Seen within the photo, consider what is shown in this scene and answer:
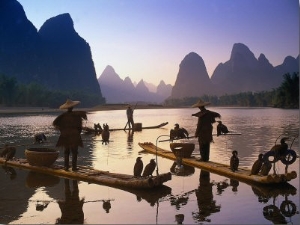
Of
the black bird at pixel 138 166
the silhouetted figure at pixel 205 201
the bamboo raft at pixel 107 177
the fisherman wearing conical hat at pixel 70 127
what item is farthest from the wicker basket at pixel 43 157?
the silhouetted figure at pixel 205 201

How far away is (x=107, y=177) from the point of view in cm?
1000

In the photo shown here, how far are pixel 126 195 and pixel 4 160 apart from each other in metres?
6.31

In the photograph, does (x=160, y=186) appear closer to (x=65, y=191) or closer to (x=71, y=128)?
(x=65, y=191)

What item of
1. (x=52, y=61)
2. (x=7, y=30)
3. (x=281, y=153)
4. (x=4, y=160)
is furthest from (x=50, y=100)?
(x=281, y=153)

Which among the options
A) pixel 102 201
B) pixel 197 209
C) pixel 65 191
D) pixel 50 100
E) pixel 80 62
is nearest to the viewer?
pixel 197 209

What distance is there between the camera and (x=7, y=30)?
13512cm

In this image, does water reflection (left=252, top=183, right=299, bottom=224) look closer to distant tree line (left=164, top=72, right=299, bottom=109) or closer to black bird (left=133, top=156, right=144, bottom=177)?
black bird (left=133, top=156, right=144, bottom=177)

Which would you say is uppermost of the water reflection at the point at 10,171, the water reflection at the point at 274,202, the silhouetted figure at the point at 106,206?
the water reflection at the point at 274,202

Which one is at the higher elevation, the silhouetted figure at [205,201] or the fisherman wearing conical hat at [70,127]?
A: the fisherman wearing conical hat at [70,127]

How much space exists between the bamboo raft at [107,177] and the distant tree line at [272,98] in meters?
74.5

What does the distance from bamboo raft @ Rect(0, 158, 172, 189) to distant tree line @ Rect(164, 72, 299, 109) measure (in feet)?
244

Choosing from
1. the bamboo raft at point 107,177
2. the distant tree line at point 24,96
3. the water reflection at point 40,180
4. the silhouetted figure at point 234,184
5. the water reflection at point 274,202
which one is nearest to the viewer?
the water reflection at point 274,202

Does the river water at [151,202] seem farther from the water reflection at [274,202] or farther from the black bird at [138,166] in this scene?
the black bird at [138,166]

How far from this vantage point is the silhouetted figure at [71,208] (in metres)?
7.16
